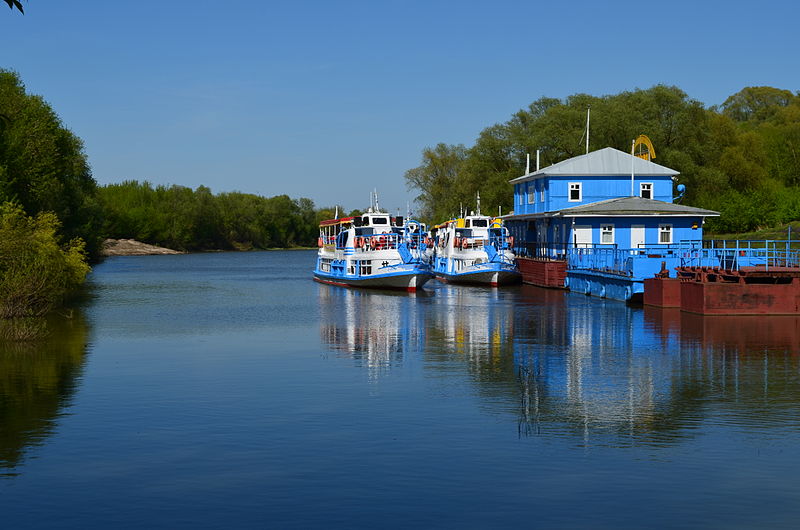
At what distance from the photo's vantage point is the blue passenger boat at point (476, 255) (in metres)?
71.9

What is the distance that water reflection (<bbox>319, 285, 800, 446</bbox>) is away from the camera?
70.2 ft

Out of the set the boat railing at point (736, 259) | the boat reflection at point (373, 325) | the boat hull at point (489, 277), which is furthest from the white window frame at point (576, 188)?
the boat railing at point (736, 259)

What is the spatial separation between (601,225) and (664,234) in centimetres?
408

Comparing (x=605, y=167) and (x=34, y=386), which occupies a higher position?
(x=605, y=167)

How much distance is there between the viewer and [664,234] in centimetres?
6594

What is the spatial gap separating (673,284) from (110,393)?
30017 mm

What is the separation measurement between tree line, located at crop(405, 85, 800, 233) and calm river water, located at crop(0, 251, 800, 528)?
2485 inches

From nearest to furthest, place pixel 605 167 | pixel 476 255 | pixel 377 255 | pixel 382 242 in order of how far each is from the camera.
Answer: pixel 377 255 → pixel 382 242 → pixel 476 255 → pixel 605 167

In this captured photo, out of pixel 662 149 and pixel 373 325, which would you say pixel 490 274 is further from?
pixel 662 149

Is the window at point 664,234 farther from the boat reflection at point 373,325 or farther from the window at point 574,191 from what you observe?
the boat reflection at point 373,325

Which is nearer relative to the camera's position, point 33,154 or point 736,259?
point 736,259

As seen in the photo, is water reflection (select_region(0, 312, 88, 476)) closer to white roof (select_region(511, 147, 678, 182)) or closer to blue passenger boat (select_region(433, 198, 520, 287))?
blue passenger boat (select_region(433, 198, 520, 287))

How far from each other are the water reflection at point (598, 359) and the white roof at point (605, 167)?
23852mm

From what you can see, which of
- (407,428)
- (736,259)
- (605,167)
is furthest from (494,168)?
(407,428)
